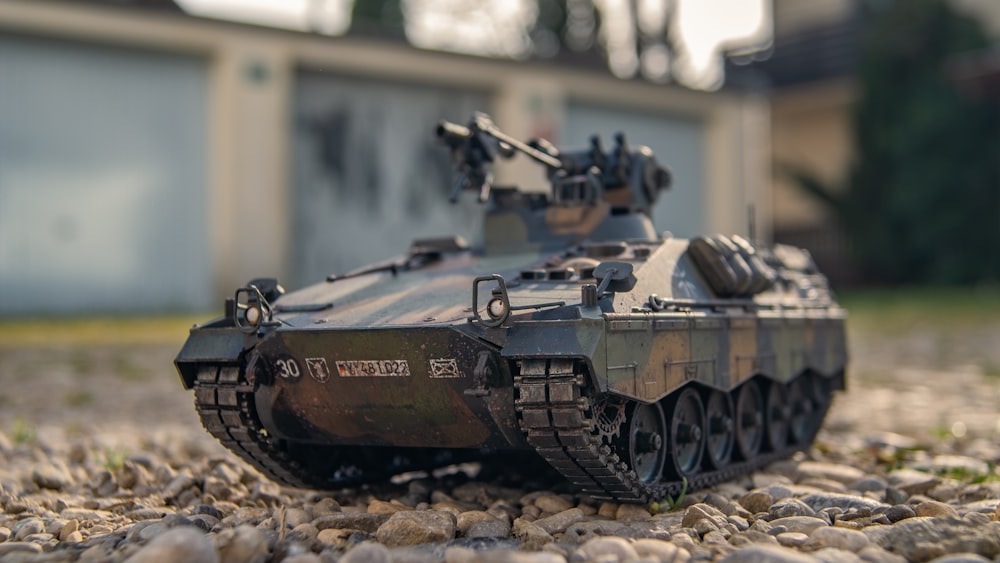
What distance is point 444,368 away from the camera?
7363 mm

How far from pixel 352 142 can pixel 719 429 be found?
15469mm

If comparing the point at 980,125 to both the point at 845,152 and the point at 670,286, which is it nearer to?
the point at 845,152

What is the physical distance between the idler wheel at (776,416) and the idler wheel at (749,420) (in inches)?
3.3

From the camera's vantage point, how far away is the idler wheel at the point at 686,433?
844cm

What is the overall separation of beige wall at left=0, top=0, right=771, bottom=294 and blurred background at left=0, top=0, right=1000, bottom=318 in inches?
1.4

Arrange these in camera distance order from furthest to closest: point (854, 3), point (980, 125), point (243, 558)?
1. point (854, 3)
2. point (980, 125)
3. point (243, 558)

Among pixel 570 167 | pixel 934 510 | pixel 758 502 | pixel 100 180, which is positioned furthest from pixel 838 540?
pixel 100 180

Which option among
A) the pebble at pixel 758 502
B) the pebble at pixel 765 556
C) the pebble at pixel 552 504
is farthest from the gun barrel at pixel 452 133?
the pebble at pixel 765 556

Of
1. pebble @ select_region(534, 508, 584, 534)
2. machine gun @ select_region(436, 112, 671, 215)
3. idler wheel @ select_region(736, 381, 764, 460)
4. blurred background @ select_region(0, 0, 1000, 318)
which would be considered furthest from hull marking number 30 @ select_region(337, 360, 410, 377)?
blurred background @ select_region(0, 0, 1000, 318)

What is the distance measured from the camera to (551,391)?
7023 millimetres

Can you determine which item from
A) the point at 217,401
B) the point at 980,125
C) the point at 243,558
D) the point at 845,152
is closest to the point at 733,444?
the point at 217,401

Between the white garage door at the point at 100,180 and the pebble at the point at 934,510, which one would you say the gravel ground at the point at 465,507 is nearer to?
the pebble at the point at 934,510

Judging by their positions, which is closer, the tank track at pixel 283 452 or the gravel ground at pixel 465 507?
the gravel ground at pixel 465 507

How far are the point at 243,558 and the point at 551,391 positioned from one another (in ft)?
6.25
